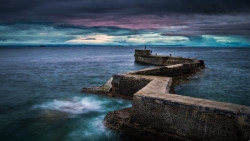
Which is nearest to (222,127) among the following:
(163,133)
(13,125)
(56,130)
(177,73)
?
(163,133)

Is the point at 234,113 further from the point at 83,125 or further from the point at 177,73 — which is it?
the point at 177,73

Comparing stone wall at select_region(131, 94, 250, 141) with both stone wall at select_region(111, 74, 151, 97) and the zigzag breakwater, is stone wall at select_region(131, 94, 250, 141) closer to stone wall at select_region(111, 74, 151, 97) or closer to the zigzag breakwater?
the zigzag breakwater

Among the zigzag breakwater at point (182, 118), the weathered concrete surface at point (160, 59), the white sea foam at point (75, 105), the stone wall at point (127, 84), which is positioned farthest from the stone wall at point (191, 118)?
the weathered concrete surface at point (160, 59)

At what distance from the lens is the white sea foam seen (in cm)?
936

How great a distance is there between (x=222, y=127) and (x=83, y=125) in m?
5.27

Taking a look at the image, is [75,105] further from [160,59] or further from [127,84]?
[160,59]

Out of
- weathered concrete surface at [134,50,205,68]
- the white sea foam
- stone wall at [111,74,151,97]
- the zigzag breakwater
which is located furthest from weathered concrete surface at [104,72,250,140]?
weathered concrete surface at [134,50,205,68]

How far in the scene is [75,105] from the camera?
10.0m

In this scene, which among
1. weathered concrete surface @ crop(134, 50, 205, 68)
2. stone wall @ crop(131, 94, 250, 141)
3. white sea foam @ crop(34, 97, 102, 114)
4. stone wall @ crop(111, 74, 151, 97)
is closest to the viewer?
stone wall @ crop(131, 94, 250, 141)

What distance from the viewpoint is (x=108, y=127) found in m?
6.93

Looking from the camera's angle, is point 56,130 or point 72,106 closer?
point 56,130

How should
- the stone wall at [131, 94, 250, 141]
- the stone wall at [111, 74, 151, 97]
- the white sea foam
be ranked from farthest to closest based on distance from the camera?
1. the stone wall at [111, 74, 151, 97]
2. the white sea foam
3. the stone wall at [131, 94, 250, 141]

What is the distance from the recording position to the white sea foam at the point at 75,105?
9359 millimetres

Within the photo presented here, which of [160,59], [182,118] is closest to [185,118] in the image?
[182,118]
